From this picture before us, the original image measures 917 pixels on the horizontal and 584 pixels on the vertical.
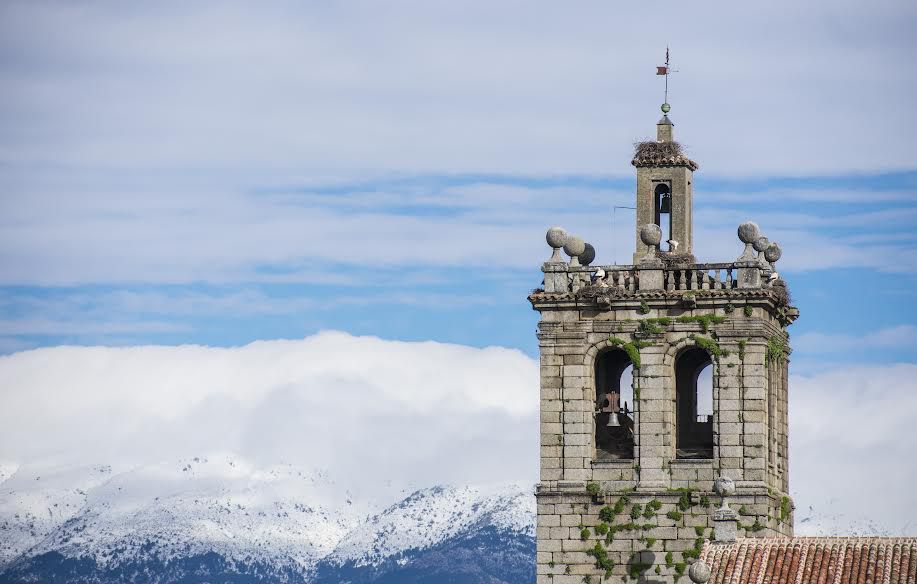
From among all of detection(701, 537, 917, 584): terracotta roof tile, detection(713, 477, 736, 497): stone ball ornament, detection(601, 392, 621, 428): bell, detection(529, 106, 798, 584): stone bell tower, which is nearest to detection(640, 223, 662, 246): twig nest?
detection(529, 106, 798, 584): stone bell tower

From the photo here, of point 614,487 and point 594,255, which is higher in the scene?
point 594,255

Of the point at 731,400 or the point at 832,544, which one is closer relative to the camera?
the point at 832,544

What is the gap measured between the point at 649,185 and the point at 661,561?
1111 centimetres

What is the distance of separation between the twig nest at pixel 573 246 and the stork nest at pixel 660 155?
3.02 metres

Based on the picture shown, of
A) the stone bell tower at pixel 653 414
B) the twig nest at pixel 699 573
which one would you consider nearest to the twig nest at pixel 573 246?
the stone bell tower at pixel 653 414

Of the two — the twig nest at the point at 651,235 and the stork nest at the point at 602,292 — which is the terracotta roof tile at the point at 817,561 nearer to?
the stork nest at the point at 602,292

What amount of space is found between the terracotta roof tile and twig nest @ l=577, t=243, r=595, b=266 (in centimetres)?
1156

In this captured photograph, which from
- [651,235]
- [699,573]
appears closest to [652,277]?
[651,235]

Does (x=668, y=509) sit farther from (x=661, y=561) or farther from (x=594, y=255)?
(x=594, y=255)

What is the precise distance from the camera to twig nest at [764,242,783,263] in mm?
80938

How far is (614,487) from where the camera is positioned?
78188 mm

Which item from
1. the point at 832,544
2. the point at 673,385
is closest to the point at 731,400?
the point at 673,385

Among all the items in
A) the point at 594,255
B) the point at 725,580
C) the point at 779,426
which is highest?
the point at 594,255

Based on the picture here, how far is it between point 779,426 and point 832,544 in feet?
28.7
